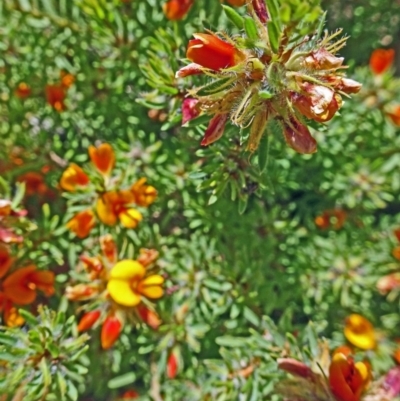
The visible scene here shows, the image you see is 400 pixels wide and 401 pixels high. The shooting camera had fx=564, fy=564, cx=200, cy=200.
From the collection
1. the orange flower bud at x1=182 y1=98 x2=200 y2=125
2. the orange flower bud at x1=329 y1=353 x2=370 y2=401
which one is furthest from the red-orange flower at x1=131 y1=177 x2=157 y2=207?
the orange flower bud at x1=329 y1=353 x2=370 y2=401

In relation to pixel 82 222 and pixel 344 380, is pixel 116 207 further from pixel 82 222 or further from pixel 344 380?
pixel 344 380

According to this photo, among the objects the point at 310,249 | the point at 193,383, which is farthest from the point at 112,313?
the point at 310,249

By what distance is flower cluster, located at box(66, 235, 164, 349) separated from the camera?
1398 mm

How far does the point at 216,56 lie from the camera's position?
87 centimetres

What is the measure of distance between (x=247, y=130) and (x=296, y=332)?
0.94 metres

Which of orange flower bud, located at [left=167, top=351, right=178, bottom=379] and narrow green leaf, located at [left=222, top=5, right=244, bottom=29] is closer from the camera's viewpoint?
narrow green leaf, located at [left=222, top=5, right=244, bottom=29]

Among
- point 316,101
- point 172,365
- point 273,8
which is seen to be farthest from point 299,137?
point 172,365

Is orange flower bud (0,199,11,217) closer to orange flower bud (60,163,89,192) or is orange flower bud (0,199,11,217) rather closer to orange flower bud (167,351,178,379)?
orange flower bud (60,163,89,192)

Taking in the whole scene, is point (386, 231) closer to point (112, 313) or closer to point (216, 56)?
point (112, 313)

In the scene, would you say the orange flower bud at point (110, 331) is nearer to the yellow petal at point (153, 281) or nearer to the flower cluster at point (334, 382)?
the yellow petal at point (153, 281)

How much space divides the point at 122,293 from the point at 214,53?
2.38 feet

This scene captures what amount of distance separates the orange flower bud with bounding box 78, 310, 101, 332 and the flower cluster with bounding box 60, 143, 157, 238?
216 mm

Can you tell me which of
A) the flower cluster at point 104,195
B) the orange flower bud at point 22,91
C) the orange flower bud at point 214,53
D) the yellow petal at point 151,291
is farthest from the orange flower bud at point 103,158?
the orange flower bud at point 214,53

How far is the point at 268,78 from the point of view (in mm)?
836
